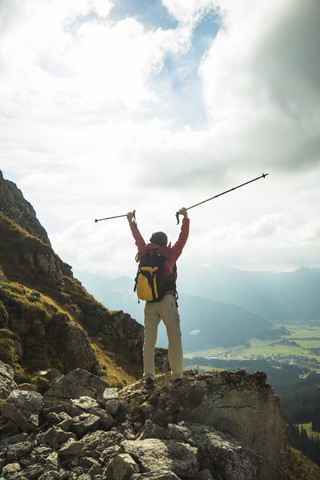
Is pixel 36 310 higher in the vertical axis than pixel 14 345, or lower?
higher

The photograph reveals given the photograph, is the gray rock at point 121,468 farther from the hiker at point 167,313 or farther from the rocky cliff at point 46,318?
the rocky cliff at point 46,318

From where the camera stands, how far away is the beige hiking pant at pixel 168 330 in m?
10.2

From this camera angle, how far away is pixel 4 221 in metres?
40.3

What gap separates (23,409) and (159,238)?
23.0 feet

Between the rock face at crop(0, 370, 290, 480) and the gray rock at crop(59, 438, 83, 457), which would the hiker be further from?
the gray rock at crop(59, 438, 83, 457)

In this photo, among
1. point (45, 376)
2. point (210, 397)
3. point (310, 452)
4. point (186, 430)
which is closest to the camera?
point (186, 430)

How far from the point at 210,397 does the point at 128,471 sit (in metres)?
4.05

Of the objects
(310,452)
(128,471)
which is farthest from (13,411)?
(310,452)

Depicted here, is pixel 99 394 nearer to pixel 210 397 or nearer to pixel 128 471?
pixel 210 397

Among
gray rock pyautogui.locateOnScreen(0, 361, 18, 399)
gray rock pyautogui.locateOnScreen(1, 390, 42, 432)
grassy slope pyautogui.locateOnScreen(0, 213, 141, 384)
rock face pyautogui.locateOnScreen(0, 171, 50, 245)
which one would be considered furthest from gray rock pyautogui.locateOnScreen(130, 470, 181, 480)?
rock face pyautogui.locateOnScreen(0, 171, 50, 245)

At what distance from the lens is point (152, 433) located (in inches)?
288

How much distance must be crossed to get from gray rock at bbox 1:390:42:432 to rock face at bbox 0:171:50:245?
52.7 meters

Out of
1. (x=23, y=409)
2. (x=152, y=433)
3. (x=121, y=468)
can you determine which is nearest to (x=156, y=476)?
(x=121, y=468)

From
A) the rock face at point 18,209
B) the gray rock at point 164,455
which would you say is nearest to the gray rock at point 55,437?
the gray rock at point 164,455
